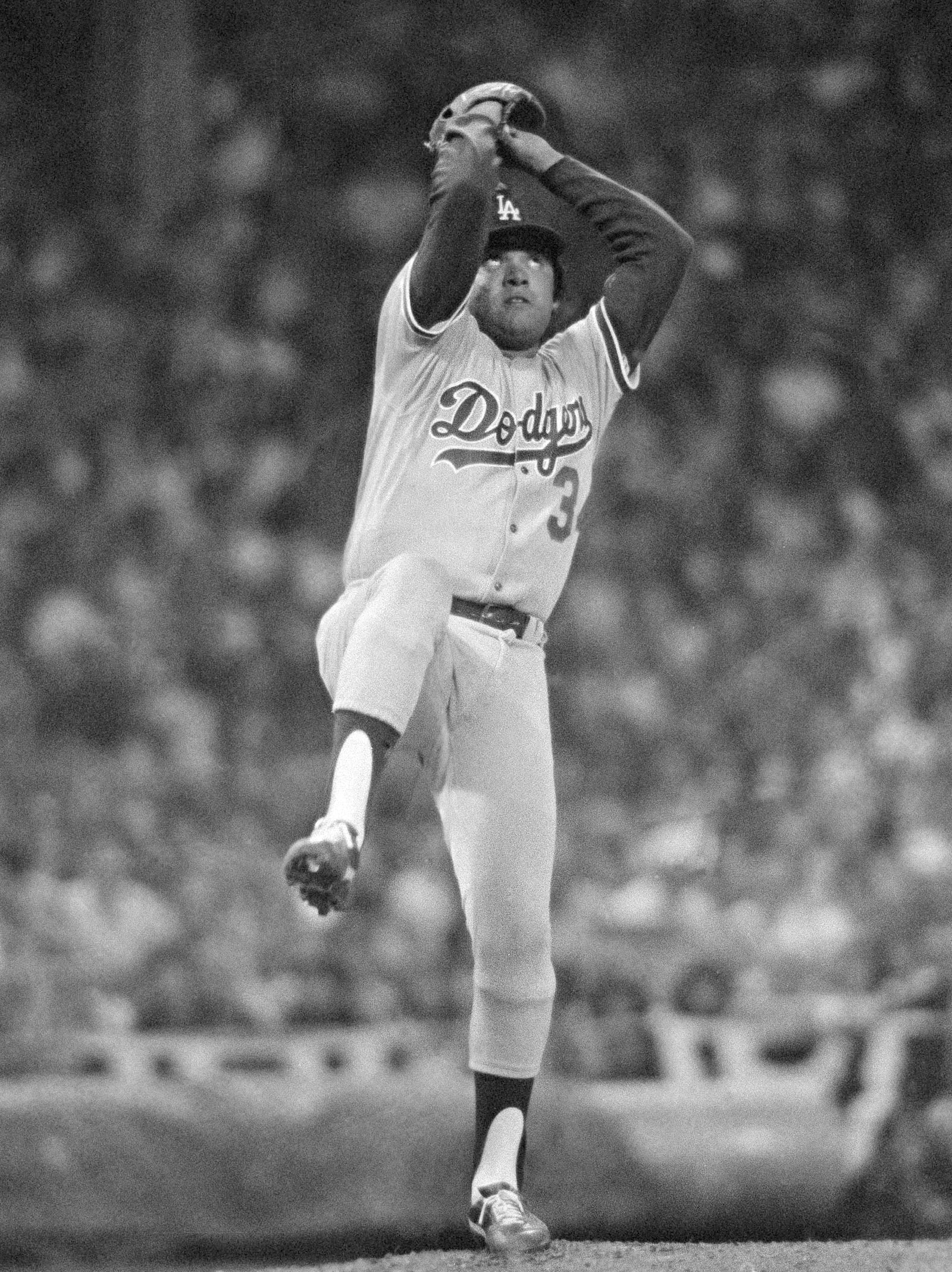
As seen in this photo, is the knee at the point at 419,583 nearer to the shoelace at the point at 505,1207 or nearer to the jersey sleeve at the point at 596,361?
the jersey sleeve at the point at 596,361

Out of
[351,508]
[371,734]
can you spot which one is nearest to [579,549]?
[351,508]

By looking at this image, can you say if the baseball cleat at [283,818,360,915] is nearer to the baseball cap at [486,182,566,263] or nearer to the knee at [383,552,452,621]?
the knee at [383,552,452,621]

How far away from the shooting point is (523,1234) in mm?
2779

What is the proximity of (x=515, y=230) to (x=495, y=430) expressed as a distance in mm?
310

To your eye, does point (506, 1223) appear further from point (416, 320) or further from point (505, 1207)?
point (416, 320)

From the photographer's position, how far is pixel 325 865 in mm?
2377

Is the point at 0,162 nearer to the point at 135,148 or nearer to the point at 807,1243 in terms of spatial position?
the point at 135,148

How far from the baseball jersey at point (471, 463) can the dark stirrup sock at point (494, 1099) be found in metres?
0.70

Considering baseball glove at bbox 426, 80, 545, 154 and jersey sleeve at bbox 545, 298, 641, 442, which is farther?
jersey sleeve at bbox 545, 298, 641, 442

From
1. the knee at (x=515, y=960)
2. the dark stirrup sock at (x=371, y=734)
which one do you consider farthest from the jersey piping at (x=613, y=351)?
the knee at (x=515, y=960)

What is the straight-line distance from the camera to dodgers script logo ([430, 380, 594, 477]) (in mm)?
2797

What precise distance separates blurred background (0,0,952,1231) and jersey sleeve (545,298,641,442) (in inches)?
105

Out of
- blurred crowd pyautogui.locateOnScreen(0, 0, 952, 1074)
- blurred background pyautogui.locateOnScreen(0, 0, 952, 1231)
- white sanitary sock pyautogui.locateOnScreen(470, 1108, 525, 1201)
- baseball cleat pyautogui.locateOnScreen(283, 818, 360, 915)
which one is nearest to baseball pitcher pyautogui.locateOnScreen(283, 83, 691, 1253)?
white sanitary sock pyautogui.locateOnScreen(470, 1108, 525, 1201)

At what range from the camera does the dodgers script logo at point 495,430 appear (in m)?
2.80
